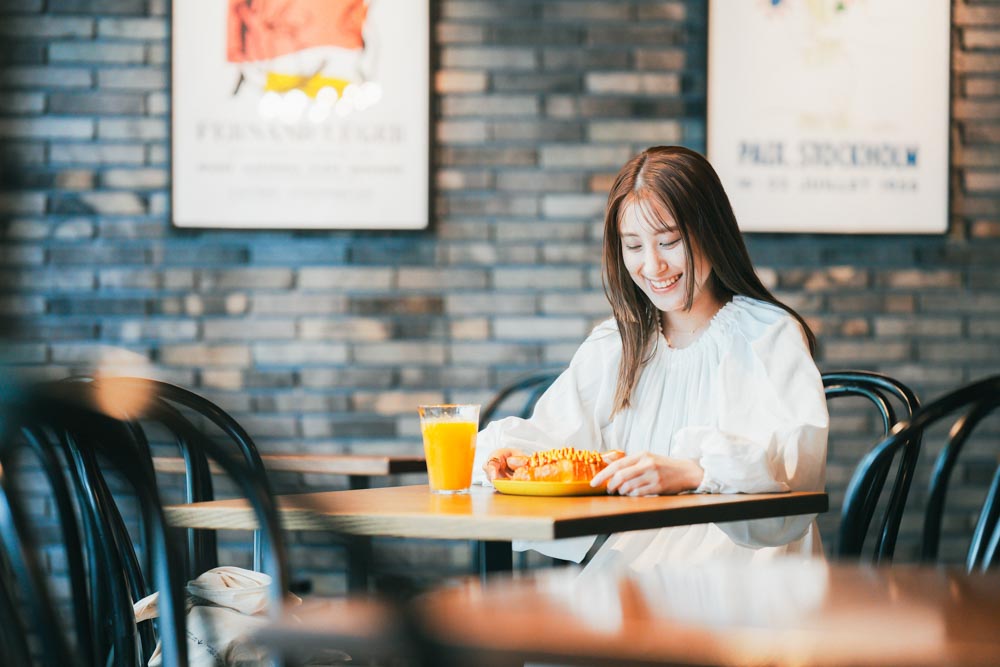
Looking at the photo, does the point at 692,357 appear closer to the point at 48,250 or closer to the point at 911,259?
the point at 911,259

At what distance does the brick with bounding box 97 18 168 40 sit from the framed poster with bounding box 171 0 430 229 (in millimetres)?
50

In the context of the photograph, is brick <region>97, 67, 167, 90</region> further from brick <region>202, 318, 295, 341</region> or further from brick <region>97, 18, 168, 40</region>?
brick <region>202, 318, 295, 341</region>

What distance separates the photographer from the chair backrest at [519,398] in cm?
313

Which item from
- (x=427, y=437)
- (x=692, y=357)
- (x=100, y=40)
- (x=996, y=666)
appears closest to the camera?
(x=996, y=666)

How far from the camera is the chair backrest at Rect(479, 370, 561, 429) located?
3127 millimetres

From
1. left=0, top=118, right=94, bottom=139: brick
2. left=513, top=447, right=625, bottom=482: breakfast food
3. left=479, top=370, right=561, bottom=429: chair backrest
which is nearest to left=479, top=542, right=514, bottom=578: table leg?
left=513, top=447, right=625, bottom=482: breakfast food

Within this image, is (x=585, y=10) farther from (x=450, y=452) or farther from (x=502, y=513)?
(x=502, y=513)

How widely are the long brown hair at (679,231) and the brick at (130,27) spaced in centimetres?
198

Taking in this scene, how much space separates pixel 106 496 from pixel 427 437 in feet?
1.56

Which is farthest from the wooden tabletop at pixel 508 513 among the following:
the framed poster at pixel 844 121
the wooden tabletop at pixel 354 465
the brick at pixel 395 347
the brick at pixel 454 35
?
the brick at pixel 454 35

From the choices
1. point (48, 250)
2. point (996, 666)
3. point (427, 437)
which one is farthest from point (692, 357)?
point (48, 250)

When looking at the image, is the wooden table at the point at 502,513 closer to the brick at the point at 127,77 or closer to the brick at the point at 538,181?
the brick at the point at 538,181

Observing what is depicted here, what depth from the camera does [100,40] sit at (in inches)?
136

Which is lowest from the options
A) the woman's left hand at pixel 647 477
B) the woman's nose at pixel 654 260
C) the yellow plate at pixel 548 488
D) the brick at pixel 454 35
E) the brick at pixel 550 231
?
the yellow plate at pixel 548 488
